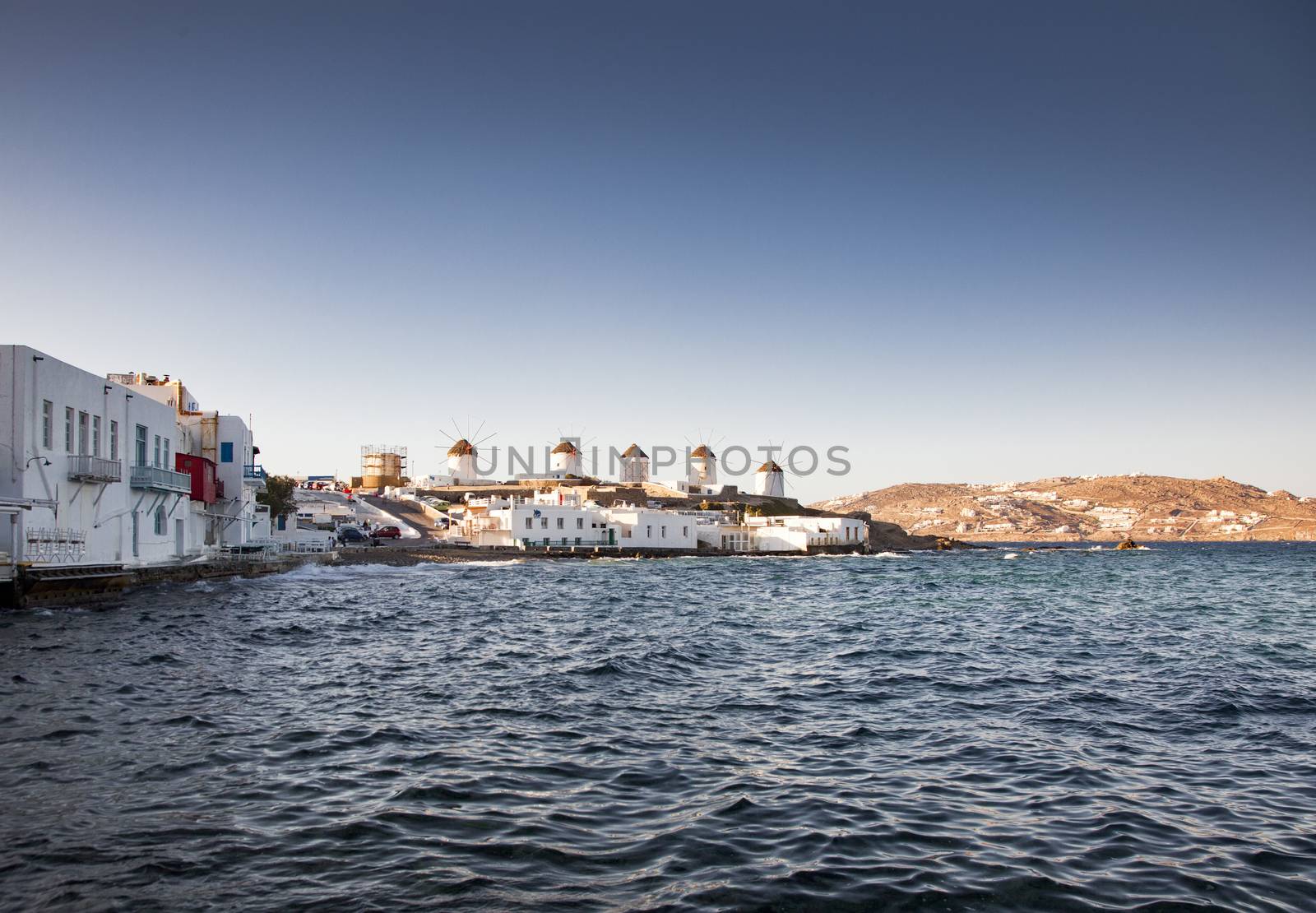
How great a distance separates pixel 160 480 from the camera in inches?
1599

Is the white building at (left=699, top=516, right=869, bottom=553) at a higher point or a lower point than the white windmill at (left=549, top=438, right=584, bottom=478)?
lower

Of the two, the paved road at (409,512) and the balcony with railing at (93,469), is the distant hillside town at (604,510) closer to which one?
the paved road at (409,512)

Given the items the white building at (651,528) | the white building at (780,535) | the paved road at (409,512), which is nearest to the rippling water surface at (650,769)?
the white building at (651,528)

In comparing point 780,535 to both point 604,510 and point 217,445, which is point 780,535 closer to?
point 604,510

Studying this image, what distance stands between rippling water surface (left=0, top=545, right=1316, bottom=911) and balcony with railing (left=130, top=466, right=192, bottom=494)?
45.5ft

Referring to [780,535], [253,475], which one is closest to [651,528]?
[780,535]

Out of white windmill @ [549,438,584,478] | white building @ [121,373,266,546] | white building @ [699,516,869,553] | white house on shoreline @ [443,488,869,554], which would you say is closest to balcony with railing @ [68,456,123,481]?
white building @ [121,373,266,546]

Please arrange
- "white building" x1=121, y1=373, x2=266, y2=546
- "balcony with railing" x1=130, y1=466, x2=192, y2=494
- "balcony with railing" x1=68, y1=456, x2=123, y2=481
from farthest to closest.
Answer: "white building" x1=121, y1=373, x2=266, y2=546 → "balcony with railing" x1=130, y1=466, x2=192, y2=494 → "balcony with railing" x1=68, y1=456, x2=123, y2=481

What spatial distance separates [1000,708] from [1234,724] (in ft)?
11.7

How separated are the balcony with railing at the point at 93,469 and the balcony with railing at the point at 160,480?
252 centimetres

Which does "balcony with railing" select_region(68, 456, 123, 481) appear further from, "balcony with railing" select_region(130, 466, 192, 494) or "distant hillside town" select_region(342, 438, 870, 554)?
"distant hillside town" select_region(342, 438, 870, 554)

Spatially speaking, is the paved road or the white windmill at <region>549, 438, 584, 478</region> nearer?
the paved road

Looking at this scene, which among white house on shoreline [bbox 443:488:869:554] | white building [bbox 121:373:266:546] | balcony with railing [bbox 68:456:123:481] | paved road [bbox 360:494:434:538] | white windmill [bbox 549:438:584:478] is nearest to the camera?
balcony with railing [bbox 68:456:123:481]

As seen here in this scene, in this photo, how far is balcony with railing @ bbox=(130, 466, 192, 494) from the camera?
38875 millimetres
